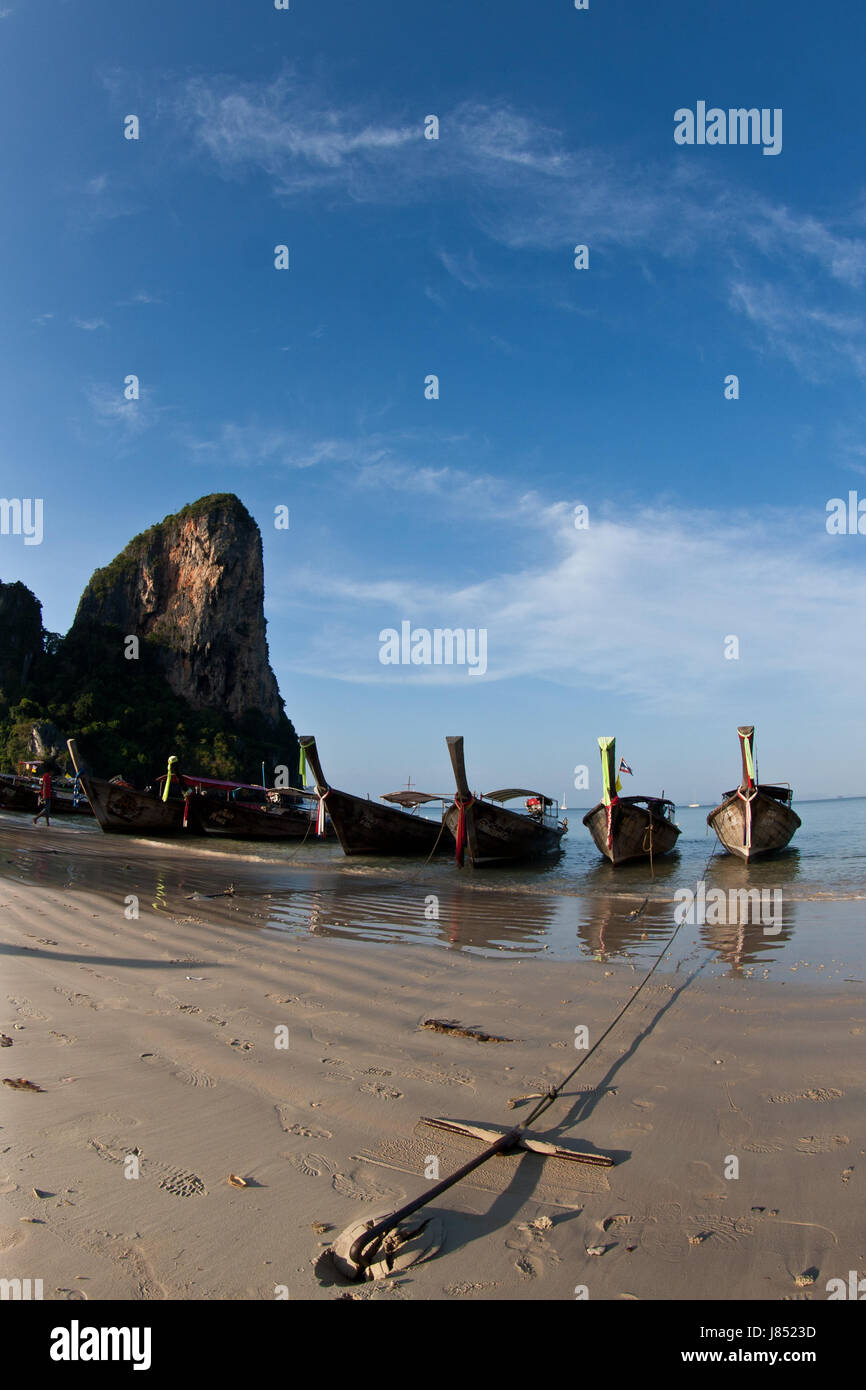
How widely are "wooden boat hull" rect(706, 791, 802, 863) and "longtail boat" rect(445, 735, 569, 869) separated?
593 cm

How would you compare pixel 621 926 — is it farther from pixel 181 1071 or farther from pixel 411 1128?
pixel 181 1071

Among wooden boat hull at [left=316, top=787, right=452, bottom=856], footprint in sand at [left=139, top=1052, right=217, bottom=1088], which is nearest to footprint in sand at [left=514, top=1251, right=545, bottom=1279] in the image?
footprint in sand at [left=139, top=1052, right=217, bottom=1088]

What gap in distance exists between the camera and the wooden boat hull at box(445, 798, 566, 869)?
20.2 m

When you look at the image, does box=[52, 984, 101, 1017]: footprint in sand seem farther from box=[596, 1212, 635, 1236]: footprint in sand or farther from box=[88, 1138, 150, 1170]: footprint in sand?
box=[596, 1212, 635, 1236]: footprint in sand

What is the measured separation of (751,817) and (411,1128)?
67.7ft

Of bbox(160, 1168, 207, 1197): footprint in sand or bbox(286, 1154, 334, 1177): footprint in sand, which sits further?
bbox(286, 1154, 334, 1177): footprint in sand

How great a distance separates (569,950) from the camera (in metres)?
8.47

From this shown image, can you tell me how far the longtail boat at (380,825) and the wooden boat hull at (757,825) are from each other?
923 cm

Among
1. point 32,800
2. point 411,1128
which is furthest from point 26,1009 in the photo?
point 32,800

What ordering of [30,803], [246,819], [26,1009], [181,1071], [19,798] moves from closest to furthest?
[181,1071]
[26,1009]
[246,819]
[19,798]
[30,803]

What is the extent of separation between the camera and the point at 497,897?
1443 cm

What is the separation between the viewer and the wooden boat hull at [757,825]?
21.5 m

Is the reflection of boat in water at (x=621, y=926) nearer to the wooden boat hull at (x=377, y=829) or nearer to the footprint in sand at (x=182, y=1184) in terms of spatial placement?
the footprint in sand at (x=182, y=1184)
